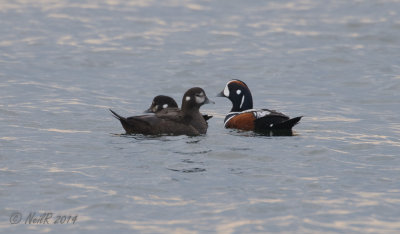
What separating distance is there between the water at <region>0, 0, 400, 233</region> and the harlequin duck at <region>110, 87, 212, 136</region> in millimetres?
272

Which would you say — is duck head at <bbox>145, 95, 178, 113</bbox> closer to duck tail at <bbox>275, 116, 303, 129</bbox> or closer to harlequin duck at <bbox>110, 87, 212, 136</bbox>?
harlequin duck at <bbox>110, 87, 212, 136</bbox>

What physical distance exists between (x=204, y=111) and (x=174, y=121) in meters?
4.24

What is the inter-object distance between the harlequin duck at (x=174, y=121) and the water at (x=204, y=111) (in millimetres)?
272

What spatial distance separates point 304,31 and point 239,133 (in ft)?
49.0

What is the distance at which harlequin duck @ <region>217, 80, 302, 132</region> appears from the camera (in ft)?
52.9

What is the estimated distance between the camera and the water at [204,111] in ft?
35.9

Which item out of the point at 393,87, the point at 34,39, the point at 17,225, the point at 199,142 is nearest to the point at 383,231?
the point at 17,225

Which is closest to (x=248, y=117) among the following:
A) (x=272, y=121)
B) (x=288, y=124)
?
(x=272, y=121)

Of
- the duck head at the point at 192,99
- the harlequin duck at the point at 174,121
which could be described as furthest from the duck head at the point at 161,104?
the duck head at the point at 192,99

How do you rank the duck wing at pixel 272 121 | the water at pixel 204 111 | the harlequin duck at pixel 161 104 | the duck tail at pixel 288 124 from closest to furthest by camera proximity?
the water at pixel 204 111 < the duck tail at pixel 288 124 < the duck wing at pixel 272 121 < the harlequin duck at pixel 161 104

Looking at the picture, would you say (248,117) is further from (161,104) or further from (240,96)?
(161,104)

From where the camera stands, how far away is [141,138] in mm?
15102

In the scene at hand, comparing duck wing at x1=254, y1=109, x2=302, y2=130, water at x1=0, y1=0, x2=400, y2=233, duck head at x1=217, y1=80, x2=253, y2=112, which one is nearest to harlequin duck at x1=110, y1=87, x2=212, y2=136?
water at x1=0, y1=0, x2=400, y2=233

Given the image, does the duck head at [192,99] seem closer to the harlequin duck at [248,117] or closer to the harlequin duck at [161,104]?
the harlequin duck at [248,117]
